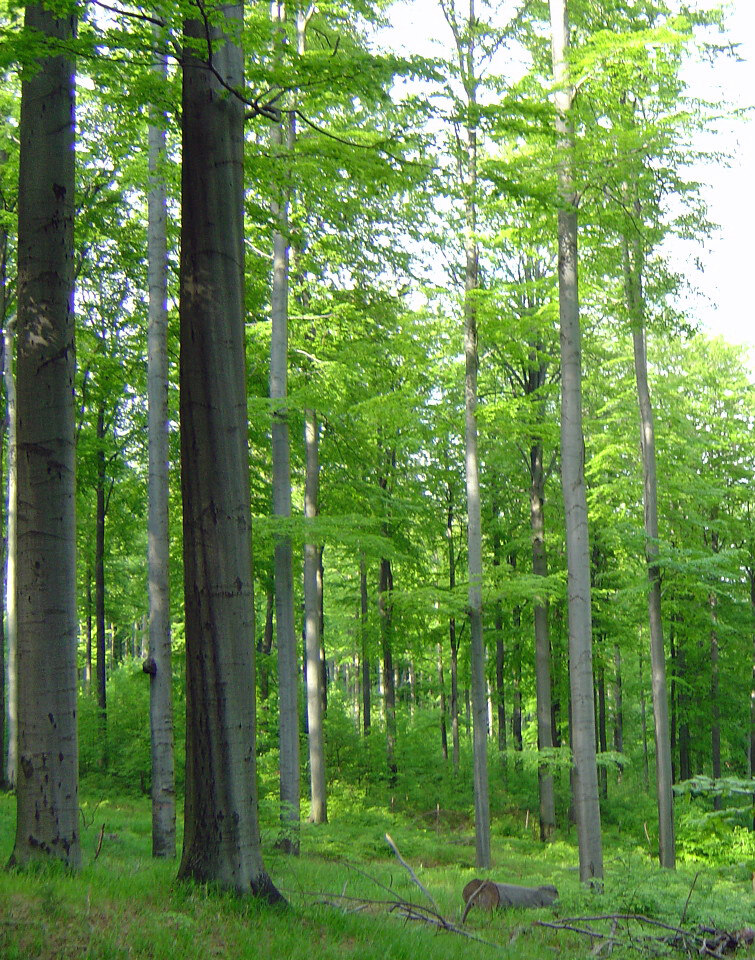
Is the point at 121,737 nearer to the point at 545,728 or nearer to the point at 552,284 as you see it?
the point at 545,728

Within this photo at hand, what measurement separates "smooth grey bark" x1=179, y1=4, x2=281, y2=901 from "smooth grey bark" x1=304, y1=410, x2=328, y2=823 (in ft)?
31.5

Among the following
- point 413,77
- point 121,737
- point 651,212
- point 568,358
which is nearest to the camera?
point 413,77

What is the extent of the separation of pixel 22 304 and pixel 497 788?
2177cm

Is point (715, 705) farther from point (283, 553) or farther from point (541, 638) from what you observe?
point (283, 553)

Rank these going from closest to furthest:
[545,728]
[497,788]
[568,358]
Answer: [568,358] → [545,728] → [497,788]

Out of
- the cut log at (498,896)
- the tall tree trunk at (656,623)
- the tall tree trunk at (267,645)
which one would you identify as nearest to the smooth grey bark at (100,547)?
the tall tree trunk at (267,645)

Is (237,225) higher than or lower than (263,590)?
higher

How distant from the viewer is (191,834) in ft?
18.8

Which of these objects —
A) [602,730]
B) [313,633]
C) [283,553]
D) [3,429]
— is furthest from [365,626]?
[3,429]

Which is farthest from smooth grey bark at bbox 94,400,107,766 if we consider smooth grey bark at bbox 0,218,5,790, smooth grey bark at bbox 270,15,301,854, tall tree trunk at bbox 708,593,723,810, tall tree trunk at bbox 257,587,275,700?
tall tree trunk at bbox 708,593,723,810

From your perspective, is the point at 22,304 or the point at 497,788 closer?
the point at 22,304

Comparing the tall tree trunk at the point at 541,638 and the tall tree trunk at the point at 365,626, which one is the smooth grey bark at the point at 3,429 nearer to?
the tall tree trunk at the point at 365,626

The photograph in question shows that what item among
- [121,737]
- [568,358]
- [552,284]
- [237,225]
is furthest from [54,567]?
[121,737]

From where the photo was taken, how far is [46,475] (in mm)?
5641
